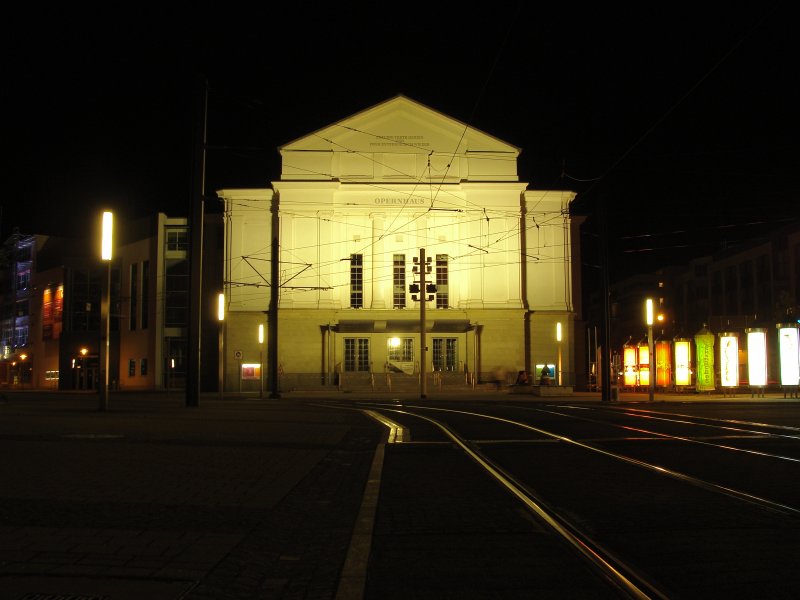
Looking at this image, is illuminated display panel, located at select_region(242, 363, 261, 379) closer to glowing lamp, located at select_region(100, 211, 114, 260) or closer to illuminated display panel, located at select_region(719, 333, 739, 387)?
illuminated display panel, located at select_region(719, 333, 739, 387)

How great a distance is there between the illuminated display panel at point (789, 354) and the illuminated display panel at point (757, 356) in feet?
3.01

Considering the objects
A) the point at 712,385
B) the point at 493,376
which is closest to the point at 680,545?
the point at 712,385

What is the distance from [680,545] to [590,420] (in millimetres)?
16759

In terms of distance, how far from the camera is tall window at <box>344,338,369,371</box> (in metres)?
55.7

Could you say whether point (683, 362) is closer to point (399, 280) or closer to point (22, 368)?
point (399, 280)

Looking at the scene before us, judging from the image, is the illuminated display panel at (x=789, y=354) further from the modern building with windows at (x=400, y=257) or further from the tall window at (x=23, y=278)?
the tall window at (x=23, y=278)

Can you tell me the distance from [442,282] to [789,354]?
79.4 feet

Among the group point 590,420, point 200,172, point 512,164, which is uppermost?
point 512,164

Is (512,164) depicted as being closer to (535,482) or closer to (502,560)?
(535,482)

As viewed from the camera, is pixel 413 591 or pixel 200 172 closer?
pixel 413 591

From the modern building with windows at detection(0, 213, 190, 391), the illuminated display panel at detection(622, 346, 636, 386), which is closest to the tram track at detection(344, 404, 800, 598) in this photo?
the illuminated display panel at detection(622, 346, 636, 386)

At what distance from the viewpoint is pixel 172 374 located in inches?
2419

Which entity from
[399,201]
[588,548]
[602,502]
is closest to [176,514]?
[588,548]

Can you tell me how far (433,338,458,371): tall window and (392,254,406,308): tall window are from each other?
3.52 meters
